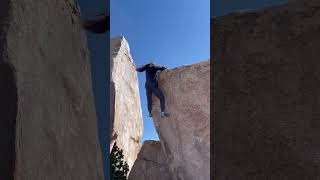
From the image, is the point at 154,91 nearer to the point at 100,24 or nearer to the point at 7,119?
the point at 100,24

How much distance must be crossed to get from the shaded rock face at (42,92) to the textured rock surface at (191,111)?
5815 millimetres

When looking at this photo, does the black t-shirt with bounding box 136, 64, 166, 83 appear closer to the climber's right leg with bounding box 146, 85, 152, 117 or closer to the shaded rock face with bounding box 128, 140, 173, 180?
the climber's right leg with bounding box 146, 85, 152, 117

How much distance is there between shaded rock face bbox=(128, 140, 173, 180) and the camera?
8.15 meters

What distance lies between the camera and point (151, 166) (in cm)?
822

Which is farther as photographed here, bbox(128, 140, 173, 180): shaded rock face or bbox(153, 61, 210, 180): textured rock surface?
bbox(128, 140, 173, 180): shaded rock face

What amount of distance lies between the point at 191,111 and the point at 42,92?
6.58 meters

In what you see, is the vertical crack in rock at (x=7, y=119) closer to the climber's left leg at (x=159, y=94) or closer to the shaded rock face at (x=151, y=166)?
the climber's left leg at (x=159, y=94)

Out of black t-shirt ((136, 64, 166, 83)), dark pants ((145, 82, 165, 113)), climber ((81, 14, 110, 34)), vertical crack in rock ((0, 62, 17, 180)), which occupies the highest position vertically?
black t-shirt ((136, 64, 166, 83))
